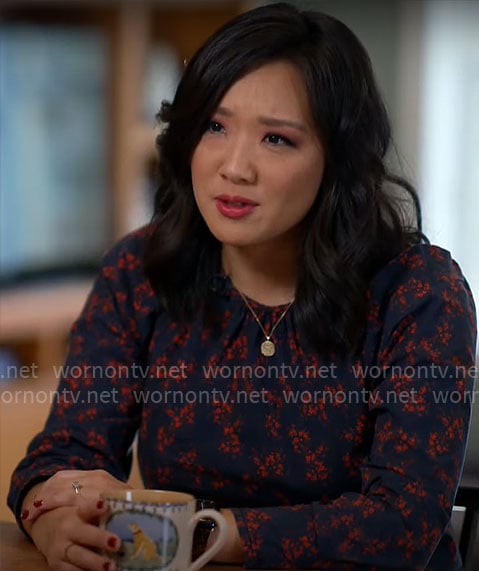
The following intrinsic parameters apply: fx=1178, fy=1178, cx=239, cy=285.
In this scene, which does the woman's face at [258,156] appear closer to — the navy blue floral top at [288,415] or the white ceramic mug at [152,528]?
the navy blue floral top at [288,415]

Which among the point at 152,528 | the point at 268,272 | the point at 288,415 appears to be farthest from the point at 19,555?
the point at 268,272

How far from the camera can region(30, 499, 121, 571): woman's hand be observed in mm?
1255

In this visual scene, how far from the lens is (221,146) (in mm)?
1540

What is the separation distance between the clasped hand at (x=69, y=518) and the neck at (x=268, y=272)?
1.25 ft

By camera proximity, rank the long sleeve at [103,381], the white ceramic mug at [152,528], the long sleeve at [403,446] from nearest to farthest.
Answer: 1. the white ceramic mug at [152,528]
2. the long sleeve at [403,446]
3. the long sleeve at [103,381]

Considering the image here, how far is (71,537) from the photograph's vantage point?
1310mm

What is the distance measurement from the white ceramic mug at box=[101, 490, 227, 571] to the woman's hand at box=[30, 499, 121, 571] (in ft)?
0.17

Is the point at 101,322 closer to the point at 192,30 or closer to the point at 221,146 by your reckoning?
the point at 221,146

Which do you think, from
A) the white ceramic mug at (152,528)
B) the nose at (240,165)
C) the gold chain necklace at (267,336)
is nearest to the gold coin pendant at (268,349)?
the gold chain necklace at (267,336)

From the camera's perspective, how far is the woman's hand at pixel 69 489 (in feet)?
4.58

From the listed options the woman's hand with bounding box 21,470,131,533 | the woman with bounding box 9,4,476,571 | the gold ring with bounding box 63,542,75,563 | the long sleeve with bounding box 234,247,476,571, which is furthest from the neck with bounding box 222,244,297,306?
the gold ring with bounding box 63,542,75,563

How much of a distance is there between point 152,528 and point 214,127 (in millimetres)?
635

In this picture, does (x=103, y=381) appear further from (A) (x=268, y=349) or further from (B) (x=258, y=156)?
(B) (x=258, y=156)

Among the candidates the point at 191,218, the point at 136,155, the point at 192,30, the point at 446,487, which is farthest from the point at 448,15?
the point at 446,487
